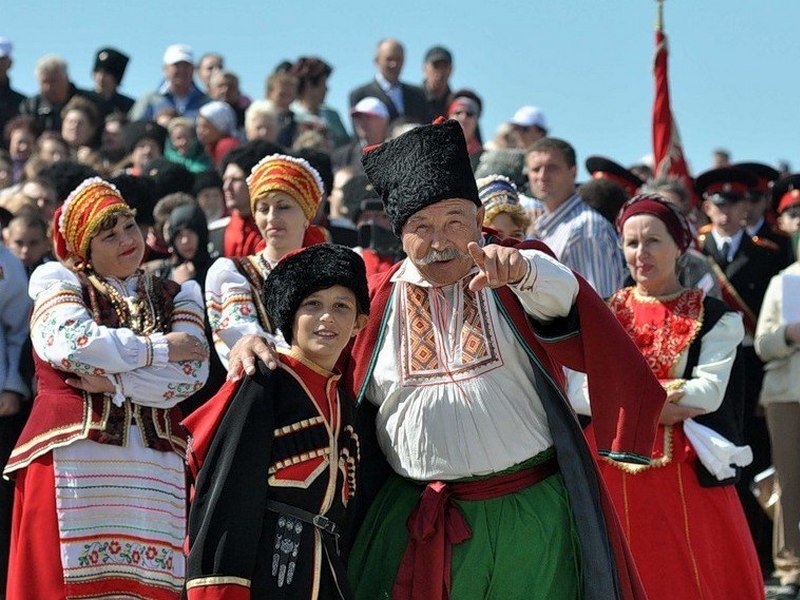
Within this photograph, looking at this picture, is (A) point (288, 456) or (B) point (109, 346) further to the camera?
(B) point (109, 346)

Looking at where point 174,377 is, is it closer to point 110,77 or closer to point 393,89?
point 393,89

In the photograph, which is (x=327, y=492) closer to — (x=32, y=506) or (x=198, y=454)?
(x=198, y=454)

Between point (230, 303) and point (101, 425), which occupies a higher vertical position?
point (230, 303)

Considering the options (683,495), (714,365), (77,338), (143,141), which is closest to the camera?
(77,338)

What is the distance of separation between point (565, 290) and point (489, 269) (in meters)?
0.38

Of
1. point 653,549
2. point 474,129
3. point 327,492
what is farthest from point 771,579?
point 327,492

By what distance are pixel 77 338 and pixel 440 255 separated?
204 centimetres

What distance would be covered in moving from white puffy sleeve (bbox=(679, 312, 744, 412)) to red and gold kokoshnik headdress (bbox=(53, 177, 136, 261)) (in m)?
2.56

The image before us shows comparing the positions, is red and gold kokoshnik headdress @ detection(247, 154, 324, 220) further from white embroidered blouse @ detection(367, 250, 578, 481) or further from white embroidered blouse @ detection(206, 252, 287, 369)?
white embroidered blouse @ detection(367, 250, 578, 481)

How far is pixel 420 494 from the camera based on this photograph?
16.1 ft

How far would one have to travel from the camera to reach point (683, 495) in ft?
22.1

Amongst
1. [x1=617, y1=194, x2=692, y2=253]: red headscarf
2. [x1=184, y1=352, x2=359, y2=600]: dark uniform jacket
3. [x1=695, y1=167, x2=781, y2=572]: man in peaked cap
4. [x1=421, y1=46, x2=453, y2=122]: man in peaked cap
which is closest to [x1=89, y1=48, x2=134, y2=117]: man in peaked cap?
[x1=421, y1=46, x2=453, y2=122]: man in peaked cap

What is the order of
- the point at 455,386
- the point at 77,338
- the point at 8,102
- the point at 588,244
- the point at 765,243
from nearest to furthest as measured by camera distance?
the point at 455,386, the point at 77,338, the point at 588,244, the point at 765,243, the point at 8,102

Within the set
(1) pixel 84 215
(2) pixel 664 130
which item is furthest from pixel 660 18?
(1) pixel 84 215
